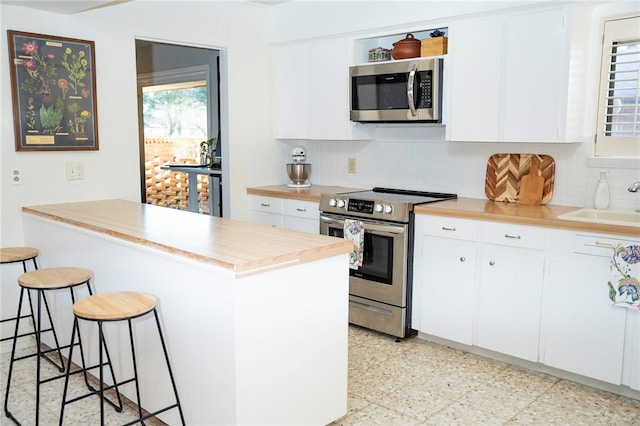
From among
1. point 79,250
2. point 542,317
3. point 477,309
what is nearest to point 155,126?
point 79,250

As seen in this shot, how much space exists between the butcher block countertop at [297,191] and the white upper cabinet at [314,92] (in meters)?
0.43

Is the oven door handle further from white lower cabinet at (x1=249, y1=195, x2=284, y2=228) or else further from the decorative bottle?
the decorative bottle

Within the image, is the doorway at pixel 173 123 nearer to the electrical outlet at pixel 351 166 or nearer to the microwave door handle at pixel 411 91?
the electrical outlet at pixel 351 166

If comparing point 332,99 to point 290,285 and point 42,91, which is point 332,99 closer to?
point 42,91

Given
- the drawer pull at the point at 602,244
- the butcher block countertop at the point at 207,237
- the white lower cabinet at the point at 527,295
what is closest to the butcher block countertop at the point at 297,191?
the white lower cabinet at the point at 527,295

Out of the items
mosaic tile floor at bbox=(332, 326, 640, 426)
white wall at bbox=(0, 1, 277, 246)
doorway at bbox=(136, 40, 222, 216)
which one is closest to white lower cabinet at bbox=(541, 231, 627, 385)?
mosaic tile floor at bbox=(332, 326, 640, 426)

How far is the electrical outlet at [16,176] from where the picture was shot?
3380mm

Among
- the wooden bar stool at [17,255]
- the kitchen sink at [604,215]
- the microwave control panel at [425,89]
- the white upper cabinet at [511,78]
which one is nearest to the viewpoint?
the wooden bar stool at [17,255]

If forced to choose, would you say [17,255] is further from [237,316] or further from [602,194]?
[602,194]

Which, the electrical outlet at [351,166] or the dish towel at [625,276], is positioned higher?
the electrical outlet at [351,166]

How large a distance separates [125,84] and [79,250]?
135 centimetres

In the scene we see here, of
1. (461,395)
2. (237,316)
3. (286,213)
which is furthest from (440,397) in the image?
(286,213)

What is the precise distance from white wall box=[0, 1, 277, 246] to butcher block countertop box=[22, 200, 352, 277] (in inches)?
9.5

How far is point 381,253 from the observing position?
12.3 feet
